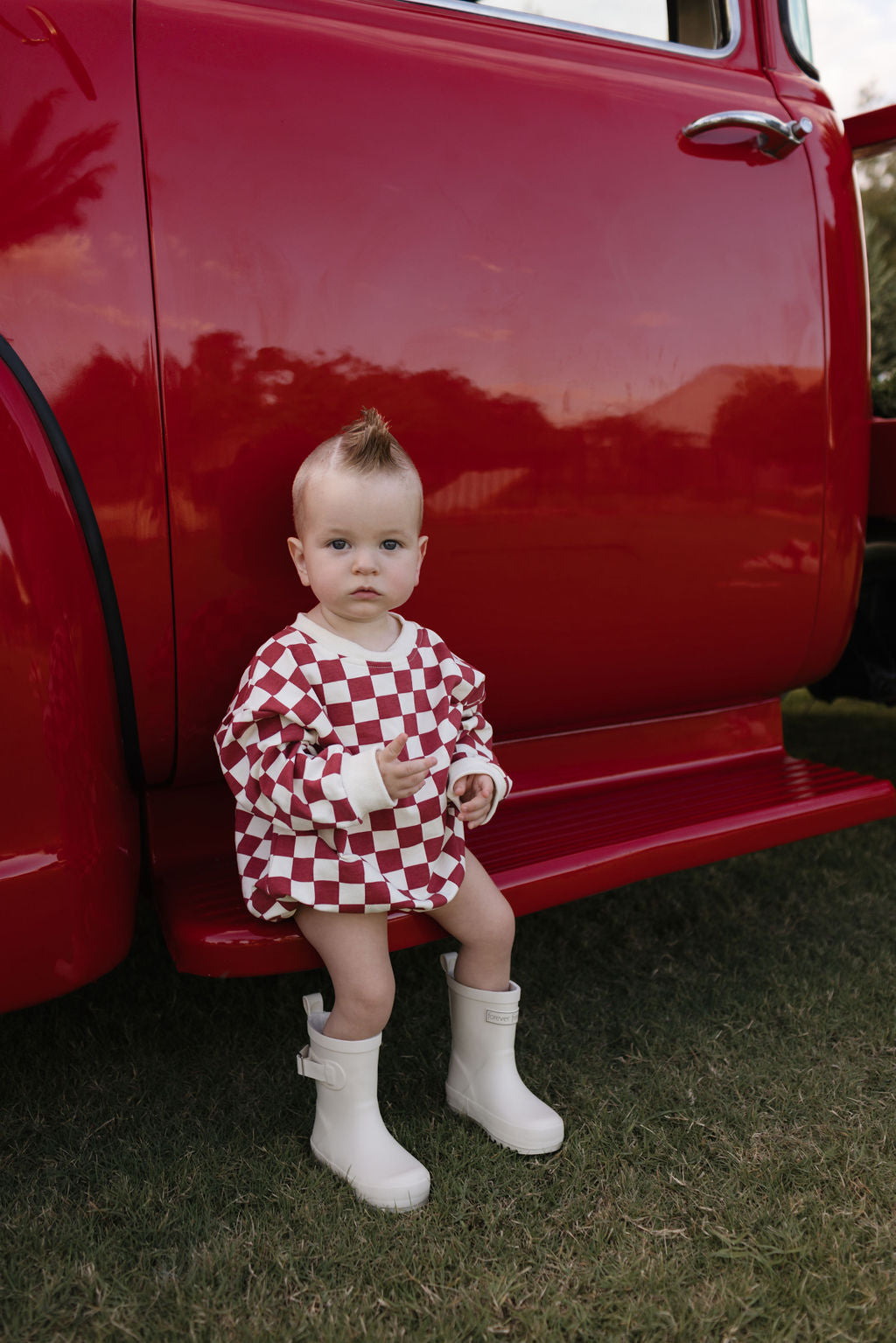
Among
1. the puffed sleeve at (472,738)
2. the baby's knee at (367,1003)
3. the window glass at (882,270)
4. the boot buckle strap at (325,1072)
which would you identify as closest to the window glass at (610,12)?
the window glass at (882,270)

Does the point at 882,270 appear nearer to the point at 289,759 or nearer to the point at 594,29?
the point at 594,29

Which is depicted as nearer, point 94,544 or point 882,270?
point 94,544

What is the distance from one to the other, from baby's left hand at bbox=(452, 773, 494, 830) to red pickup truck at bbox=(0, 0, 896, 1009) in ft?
0.38

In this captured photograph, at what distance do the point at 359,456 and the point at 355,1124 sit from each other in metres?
0.85

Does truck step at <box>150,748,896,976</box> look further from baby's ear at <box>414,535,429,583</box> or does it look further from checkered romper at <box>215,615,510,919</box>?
baby's ear at <box>414,535,429,583</box>

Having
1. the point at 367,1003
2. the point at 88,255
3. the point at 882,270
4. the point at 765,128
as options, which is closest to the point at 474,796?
the point at 367,1003

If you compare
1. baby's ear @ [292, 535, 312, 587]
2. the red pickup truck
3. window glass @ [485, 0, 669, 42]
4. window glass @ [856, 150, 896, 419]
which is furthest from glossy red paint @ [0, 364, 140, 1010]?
window glass @ [856, 150, 896, 419]

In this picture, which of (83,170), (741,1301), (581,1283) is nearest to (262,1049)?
(581,1283)

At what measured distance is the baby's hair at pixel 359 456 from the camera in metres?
1.41

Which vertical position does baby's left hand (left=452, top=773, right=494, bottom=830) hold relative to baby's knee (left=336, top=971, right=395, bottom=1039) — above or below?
above

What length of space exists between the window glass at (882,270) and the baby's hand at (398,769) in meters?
1.54

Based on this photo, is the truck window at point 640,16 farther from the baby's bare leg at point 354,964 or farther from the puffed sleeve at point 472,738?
the baby's bare leg at point 354,964

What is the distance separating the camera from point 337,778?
1.35 metres

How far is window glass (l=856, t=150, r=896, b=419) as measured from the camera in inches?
107
